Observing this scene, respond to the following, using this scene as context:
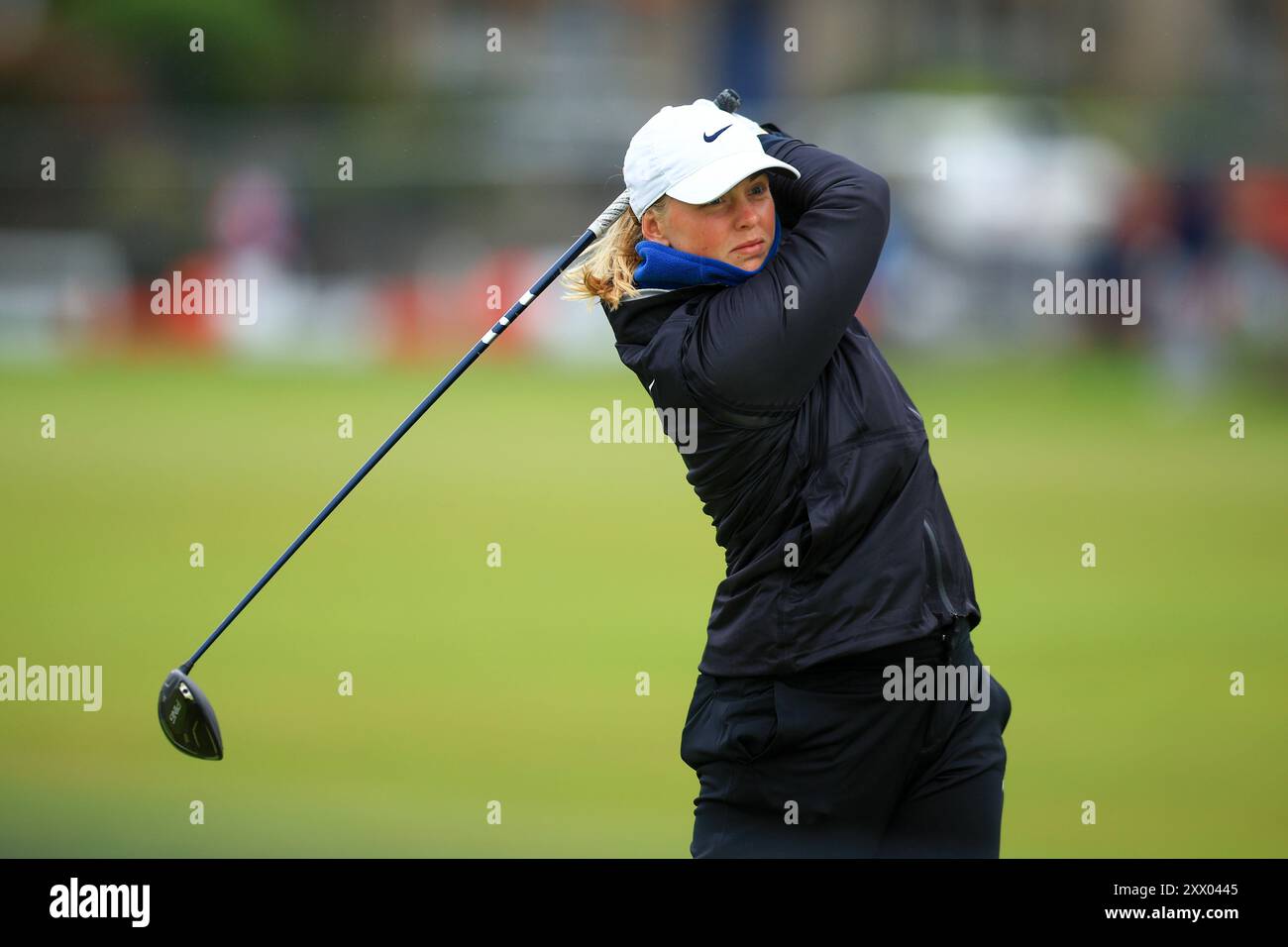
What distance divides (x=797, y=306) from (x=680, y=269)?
0.29 m

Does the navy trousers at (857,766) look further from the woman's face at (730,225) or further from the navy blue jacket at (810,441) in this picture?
the woman's face at (730,225)

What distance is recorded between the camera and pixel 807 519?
3.63 metres

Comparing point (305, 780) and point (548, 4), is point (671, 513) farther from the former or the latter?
point (548, 4)

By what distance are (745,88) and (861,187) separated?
1402 inches

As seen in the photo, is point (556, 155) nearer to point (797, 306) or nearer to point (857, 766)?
point (797, 306)

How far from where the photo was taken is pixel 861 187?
369 centimetres

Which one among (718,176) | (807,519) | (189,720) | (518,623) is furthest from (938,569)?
(518,623)

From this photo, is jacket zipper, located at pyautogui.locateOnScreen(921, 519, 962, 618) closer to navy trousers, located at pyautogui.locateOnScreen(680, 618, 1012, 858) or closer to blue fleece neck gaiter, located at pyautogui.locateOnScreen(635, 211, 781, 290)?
navy trousers, located at pyautogui.locateOnScreen(680, 618, 1012, 858)

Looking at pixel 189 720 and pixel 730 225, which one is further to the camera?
pixel 189 720

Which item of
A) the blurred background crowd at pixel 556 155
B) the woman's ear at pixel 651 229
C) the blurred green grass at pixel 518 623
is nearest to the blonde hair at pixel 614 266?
the woman's ear at pixel 651 229

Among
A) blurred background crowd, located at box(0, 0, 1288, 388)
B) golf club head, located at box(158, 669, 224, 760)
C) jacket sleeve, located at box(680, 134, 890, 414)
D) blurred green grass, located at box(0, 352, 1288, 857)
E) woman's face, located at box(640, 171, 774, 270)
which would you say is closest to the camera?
jacket sleeve, located at box(680, 134, 890, 414)

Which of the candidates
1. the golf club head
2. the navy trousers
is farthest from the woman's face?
the golf club head

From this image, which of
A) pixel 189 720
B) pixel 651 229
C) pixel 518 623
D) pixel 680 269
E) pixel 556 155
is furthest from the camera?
pixel 556 155

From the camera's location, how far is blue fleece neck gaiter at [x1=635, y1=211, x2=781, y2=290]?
3.69 metres
